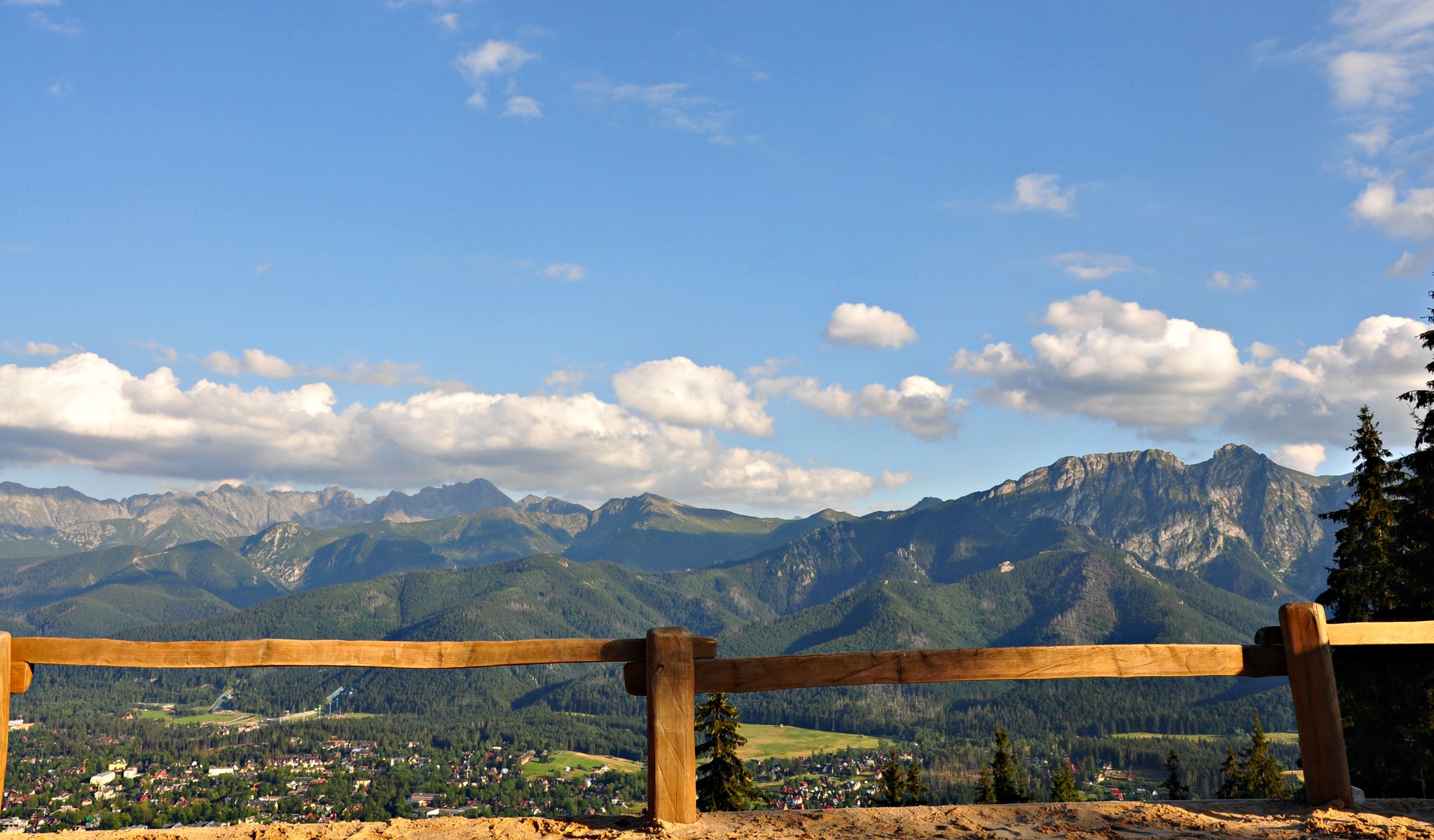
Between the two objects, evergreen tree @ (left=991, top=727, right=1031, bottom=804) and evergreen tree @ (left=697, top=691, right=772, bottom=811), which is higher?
evergreen tree @ (left=697, top=691, right=772, bottom=811)

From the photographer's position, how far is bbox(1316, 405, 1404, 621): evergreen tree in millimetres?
26078

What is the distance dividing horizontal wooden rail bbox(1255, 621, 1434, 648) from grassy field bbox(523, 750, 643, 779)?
16425 centimetres

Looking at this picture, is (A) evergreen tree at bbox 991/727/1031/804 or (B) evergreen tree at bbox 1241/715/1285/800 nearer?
(A) evergreen tree at bbox 991/727/1031/804

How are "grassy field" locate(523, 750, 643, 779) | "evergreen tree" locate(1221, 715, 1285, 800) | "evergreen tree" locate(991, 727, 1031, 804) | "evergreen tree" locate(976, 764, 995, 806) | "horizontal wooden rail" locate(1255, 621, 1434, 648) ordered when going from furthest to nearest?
"grassy field" locate(523, 750, 643, 779)
"evergreen tree" locate(1221, 715, 1285, 800)
"evergreen tree" locate(991, 727, 1031, 804)
"evergreen tree" locate(976, 764, 995, 806)
"horizontal wooden rail" locate(1255, 621, 1434, 648)

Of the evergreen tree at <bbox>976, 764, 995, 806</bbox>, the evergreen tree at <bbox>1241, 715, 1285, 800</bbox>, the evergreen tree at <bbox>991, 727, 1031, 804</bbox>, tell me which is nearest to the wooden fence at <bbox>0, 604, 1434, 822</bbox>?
the evergreen tree at <bbox>976, 764, 995, 806</bbox>

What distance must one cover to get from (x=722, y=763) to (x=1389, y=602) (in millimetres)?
20032

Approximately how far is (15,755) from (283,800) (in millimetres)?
60369

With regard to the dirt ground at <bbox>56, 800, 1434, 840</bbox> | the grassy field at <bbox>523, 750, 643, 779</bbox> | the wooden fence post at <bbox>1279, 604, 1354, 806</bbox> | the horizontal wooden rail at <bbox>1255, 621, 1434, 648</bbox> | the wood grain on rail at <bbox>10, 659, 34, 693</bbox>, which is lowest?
the grassy field at <bbox>523, 750, 643, 779</bbox>

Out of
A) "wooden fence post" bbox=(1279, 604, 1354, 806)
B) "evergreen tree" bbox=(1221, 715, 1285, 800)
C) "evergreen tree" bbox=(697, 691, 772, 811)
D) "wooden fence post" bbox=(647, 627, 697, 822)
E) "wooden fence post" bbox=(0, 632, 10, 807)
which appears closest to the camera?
"wooden fence post" bbox=(647, 627, 697, 822)

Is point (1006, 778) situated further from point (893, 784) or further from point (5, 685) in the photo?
point (5, 685)

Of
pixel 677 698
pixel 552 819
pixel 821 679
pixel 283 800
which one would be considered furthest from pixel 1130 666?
pixel 283 800

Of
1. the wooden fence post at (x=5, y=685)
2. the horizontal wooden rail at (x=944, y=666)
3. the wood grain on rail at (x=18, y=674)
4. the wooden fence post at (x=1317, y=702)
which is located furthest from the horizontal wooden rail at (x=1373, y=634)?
the wood grain on rail at (x=18, y=674)

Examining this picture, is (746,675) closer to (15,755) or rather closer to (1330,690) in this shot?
(1330,690)

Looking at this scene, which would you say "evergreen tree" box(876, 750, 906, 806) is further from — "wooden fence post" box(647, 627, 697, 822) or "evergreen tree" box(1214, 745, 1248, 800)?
"wooden fence post" box(647, 627, 697, 822)
